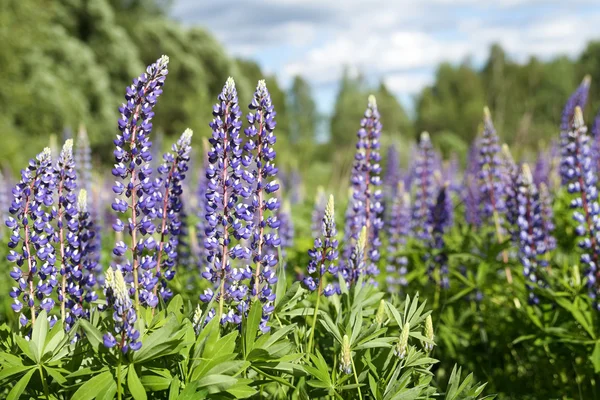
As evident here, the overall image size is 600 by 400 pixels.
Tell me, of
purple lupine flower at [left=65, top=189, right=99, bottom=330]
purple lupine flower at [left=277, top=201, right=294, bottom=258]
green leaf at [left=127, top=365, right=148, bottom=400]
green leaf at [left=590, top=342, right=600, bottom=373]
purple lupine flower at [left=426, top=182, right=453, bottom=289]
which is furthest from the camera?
purple lupine flower at [left=277, top=201, right=294, bottom=258]

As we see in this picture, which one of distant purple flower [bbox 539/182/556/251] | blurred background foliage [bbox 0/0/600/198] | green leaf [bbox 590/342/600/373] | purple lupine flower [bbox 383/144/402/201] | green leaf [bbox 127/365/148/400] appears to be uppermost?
blurred background foliage [bbox 0/0/600/198]

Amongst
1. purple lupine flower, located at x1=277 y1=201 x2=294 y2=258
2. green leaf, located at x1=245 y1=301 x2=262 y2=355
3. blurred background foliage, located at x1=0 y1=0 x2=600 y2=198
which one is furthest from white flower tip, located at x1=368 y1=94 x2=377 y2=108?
blurred background foliage, located at x1=0 y1=0 x2=600 y2=198

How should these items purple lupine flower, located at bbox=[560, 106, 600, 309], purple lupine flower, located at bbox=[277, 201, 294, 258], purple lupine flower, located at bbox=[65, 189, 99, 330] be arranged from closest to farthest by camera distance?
purple lupine flower, located at bbox=[65, 189, 99, 330] < purple lupine flower, located at bbox=[560, 106, 600, 309] < purple lupine flower, located at bbox=[277, 201, 294, 258]

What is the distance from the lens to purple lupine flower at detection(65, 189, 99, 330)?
2609mm

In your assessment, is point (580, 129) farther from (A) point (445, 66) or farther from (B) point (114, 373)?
(A) point (445, 66)

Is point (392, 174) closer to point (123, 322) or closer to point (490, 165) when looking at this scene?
point (490, 165)

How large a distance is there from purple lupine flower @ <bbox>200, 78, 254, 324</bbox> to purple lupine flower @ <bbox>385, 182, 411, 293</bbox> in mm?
2277

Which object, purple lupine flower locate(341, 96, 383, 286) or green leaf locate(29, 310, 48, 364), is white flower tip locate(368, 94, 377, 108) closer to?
purple lupine flower locate(341, 96, 383, 286)

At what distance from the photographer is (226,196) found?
2453 millimetres

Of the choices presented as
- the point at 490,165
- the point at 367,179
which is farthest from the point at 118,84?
the point at 367,179

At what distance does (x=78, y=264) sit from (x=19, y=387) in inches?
32.2

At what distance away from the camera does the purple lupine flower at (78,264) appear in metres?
2.61

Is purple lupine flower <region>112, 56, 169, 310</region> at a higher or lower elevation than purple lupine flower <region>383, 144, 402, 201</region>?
lower

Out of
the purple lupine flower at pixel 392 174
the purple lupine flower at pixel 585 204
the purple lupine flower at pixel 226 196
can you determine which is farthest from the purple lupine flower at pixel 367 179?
the purple lupine flower at pixel 392 174
